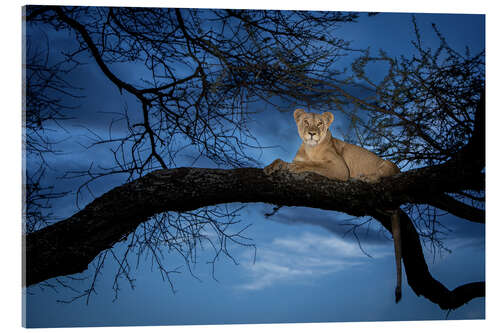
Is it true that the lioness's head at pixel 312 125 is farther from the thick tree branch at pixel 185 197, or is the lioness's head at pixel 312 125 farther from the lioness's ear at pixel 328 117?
the thick tree branch at pixel 185 197

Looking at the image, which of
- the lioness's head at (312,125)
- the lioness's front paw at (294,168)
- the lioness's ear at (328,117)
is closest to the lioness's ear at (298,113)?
the lioness's head at (312,125)

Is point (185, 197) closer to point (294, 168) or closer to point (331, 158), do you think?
point (294, 168)

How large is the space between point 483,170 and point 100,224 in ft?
9.91

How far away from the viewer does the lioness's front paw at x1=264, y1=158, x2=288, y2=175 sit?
3.82 metres

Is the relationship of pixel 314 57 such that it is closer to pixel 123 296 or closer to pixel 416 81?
pixel 416 81

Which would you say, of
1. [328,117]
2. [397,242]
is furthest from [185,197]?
[397,242]

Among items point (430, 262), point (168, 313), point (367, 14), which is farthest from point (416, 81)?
point (168, 313)

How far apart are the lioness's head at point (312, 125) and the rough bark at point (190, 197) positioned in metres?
0.54

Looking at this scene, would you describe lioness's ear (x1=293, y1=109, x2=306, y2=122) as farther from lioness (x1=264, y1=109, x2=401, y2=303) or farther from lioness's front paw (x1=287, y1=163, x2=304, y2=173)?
lioness's front paw (x1=287, y1=163, x2=304, y2=173)

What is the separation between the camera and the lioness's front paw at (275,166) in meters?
3.82

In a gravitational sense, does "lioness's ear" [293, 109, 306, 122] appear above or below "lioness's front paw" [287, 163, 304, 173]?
above

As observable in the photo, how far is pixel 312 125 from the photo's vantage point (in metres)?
4.30

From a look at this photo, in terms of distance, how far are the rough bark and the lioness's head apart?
538 millimetres

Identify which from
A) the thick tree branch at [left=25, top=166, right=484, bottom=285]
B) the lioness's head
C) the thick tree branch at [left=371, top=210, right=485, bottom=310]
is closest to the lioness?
the lioness's head
